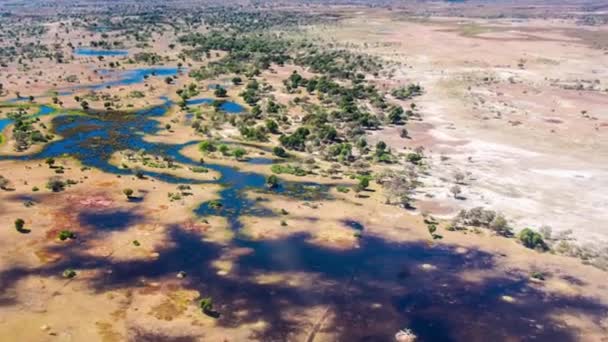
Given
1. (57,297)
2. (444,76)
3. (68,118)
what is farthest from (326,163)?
(444,76)

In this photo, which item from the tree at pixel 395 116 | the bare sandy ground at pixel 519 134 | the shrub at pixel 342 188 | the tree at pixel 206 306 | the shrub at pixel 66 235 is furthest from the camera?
the tree at pixel 395 116

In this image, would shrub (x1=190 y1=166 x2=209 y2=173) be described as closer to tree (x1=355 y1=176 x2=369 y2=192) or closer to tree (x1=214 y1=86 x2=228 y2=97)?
tree (x1=355 y1=176 x2=369 y2=192)

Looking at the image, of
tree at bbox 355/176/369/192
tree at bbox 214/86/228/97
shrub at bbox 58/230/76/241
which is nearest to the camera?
shrub at bbox 58/230/76/241

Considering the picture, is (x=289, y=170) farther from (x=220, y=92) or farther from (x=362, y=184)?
(x=220, y=92)

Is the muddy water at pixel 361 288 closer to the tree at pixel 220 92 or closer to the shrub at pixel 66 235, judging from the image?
the shrub at pixel 66 235

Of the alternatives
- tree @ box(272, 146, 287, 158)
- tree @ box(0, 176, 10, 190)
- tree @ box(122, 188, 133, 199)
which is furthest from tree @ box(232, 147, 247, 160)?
tree @ box(0, 176, 10, 190)

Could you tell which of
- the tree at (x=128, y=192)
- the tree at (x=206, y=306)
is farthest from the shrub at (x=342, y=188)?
the tree at (x=206, y=306)
